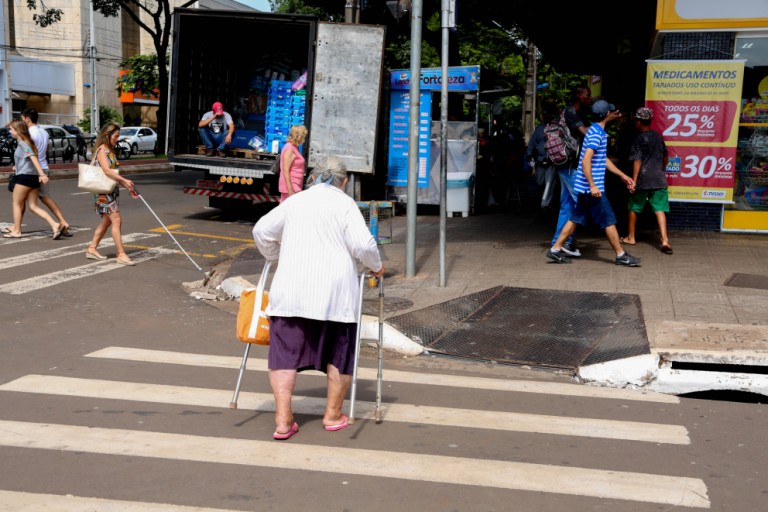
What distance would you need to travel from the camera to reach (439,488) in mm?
4457

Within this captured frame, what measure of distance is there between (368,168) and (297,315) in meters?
10.0

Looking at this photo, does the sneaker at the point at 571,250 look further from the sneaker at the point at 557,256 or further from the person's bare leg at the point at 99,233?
the person's bare leg at the point at 99,233

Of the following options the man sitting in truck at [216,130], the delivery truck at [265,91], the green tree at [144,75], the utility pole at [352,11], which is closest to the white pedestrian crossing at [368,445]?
the delivery truck at [265,91]

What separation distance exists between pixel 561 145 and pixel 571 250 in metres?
1.28

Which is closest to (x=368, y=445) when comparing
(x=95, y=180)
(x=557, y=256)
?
(x=557, y=256)

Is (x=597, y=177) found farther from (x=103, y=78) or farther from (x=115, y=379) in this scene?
(x=103, y=78)

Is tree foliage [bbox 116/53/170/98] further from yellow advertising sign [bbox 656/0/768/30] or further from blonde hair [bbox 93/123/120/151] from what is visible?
yellow advertising sign [bbox 656/0/768/30]

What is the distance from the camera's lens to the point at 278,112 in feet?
56.8

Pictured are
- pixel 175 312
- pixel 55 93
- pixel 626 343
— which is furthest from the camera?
pixel 55 93

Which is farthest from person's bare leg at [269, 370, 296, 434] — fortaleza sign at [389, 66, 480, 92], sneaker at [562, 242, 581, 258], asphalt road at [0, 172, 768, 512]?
fortaleza sign at [389, 66, 480, 92]

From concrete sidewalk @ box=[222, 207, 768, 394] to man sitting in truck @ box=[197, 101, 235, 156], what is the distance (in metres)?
4.61

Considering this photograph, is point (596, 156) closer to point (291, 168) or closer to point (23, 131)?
point (291, 168)

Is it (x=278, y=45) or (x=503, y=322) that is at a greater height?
(x=278, y=45)

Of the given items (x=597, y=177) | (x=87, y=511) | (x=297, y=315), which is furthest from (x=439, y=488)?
(x=597, y=177)
